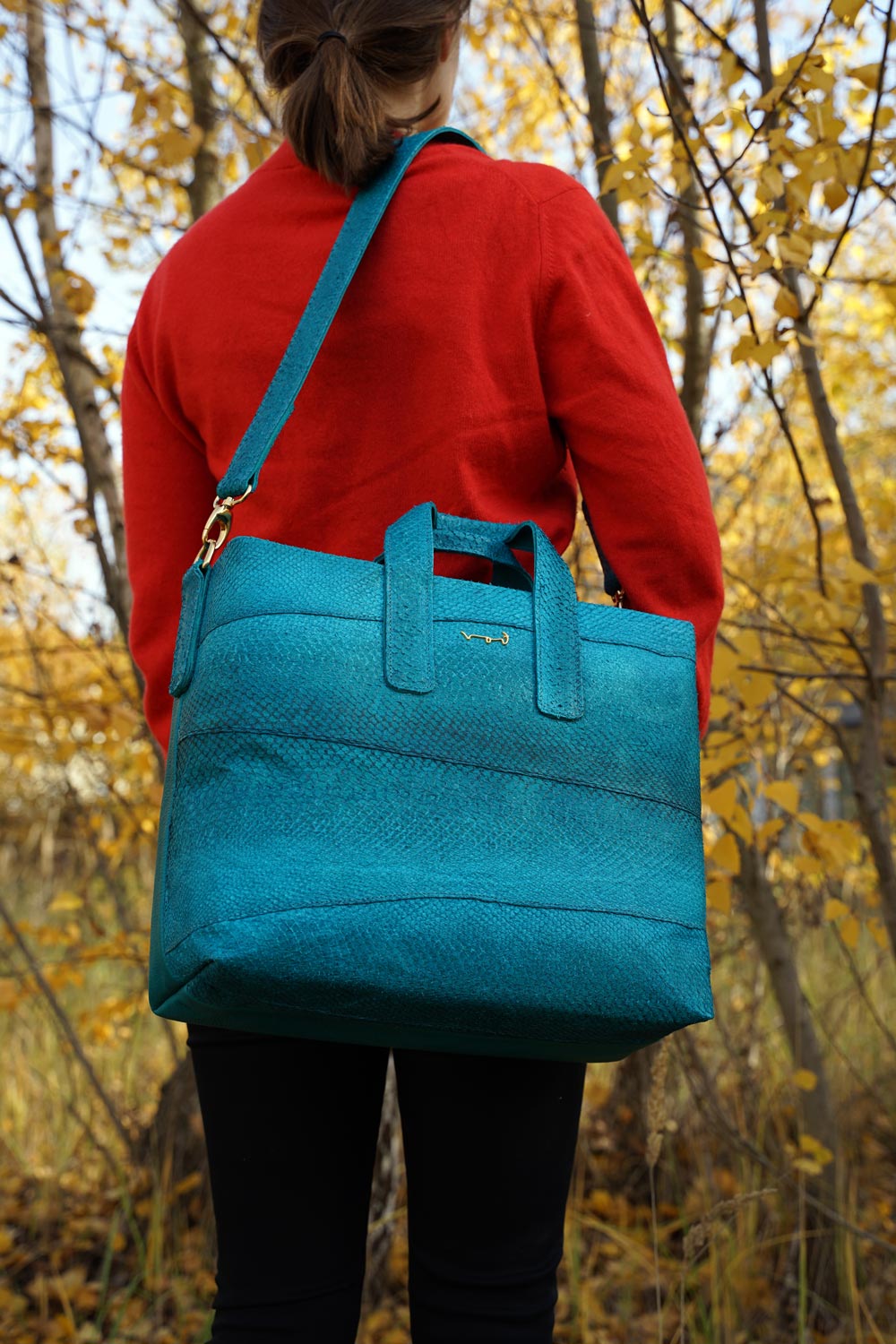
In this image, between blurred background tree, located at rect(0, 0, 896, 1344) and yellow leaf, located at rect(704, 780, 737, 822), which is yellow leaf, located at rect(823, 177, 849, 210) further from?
yellow leaf, located at rect(704, 780, 737, 822)

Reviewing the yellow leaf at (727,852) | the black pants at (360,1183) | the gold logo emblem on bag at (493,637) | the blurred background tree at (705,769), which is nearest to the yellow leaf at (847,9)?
the blurred background tree at (705,769)

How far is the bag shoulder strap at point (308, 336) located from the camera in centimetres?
101

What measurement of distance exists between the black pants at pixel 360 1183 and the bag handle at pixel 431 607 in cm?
36

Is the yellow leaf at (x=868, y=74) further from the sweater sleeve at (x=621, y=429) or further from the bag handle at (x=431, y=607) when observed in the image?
the bag handle at (x=431, y=607)

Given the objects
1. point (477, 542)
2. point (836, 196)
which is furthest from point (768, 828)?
point (477, 542)

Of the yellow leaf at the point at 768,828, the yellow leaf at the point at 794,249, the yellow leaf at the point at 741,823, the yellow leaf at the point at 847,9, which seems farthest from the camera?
the yellow leaf at the point at 768,828

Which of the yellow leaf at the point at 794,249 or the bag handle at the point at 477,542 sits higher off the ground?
the yellow leaf at the point at 794,249

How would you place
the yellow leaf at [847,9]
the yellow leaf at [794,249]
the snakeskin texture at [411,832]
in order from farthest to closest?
the yellow leaf at [794,249], the yellow leaf at [847,9], the snakeskin texture at [411,832]

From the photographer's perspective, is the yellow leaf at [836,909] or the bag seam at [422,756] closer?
the bag seam at [422,756]

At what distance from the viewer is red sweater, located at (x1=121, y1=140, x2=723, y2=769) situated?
41.8 inches

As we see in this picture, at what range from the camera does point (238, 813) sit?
0.84m

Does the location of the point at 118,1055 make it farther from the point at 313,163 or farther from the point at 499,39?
the point at 499,39

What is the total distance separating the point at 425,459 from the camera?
1063 mm

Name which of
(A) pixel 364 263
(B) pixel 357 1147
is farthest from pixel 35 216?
(B) pixel 357 1147
